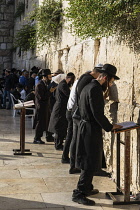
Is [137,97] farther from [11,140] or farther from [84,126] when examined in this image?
[11,140]

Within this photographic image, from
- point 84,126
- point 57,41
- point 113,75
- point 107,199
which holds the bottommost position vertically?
point 107,199

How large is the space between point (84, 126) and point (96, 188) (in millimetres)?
1188

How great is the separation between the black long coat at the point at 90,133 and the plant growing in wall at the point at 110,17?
0.97 meters

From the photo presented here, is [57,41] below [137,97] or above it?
above

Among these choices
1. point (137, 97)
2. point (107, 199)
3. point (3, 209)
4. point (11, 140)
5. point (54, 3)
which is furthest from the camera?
point (54, 3)

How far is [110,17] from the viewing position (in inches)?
201

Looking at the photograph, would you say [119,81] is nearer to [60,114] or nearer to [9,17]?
[60,114]

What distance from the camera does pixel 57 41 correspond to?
10.3 m

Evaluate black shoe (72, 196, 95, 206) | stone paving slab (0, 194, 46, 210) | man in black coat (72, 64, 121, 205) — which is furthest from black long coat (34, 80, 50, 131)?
black shoe (72, 196, 95, 206)

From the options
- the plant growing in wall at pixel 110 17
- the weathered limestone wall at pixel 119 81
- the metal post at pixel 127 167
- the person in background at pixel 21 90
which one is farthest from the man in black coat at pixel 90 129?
the person in background at pixel 21 90

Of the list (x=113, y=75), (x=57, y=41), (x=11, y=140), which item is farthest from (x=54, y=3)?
(x=113, y=75)

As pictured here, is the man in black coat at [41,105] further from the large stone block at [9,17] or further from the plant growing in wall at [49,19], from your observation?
the large stone block at [9,17]

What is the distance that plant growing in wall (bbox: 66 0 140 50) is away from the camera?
482cm

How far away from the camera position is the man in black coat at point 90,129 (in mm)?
4461
